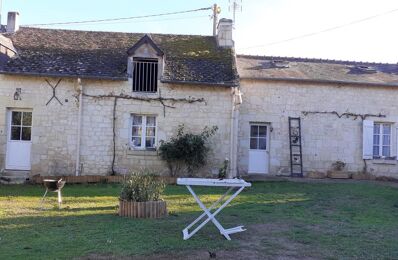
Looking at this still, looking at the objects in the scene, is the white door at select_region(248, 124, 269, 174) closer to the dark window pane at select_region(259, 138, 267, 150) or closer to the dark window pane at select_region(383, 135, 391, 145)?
the dark window pane at select_region(259, 138, 267, 150)

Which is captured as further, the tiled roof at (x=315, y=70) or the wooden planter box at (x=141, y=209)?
the tiled roof at (x=315, y=70)

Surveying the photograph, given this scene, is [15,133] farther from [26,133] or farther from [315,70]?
[315,70]

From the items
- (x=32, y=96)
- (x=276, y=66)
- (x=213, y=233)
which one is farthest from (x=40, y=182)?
(x=276, y=66)

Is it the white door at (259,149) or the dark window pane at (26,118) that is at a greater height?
the dark window pane at (26,118)

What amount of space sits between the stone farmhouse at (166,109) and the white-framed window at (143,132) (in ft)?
0.11

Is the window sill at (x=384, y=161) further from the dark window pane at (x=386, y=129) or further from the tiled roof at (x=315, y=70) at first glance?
the tiled roof at (x=315, y=70)

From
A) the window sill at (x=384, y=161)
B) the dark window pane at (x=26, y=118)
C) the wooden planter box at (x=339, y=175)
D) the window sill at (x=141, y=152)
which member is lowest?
the wooden planter box at (x=339, y=175)

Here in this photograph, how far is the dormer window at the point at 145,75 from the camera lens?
1543cm

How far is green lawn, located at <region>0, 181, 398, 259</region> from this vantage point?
6.06 metres

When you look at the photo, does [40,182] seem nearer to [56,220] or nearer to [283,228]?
[56,220]

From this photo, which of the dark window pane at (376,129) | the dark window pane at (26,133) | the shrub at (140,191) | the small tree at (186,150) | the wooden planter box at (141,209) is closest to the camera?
the wooden planter box at (141,209)

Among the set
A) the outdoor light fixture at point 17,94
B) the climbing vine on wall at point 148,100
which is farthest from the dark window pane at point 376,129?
the outdoor light fixture at point 17,94

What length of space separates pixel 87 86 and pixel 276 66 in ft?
25.6

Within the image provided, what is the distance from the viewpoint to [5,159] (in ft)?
48.8
